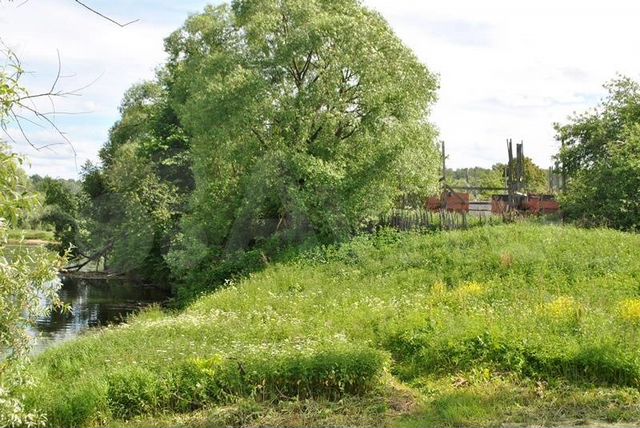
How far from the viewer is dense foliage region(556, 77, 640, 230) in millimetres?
24188

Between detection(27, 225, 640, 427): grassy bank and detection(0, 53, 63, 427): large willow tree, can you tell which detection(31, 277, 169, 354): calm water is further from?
detection(0, 53, 63, 427): large willow tree

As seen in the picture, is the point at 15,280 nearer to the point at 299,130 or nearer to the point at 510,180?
the point at 299,130

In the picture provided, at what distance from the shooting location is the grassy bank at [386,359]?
1034cm

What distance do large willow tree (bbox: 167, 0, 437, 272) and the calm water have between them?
20.3 feet

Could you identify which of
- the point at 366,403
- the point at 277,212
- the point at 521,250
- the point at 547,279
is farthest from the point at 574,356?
the point at 277,212

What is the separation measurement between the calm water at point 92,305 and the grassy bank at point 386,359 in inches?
243

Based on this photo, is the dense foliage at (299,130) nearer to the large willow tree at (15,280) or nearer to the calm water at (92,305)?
the calm water at (92,305)

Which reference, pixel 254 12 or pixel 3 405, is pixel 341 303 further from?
pixel 254 12

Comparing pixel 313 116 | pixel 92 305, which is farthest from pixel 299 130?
pixel 92 305

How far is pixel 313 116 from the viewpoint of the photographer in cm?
2595

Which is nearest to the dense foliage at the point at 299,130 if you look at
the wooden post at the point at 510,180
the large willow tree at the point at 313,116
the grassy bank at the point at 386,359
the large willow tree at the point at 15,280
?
the large willow tree at the point at 313,116

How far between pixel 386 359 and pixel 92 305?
2209 cm

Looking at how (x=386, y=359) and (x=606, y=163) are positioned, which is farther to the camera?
(x=606, y=163)

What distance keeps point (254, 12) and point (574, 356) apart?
2049 centimetres
